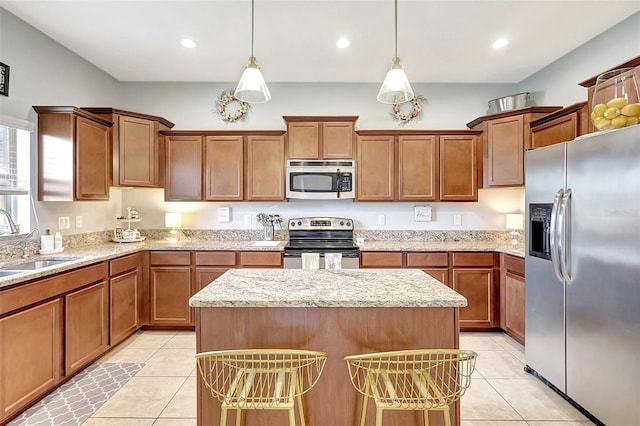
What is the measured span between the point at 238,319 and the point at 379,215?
2.85m

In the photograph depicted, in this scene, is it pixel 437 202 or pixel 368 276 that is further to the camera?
pixel 437 202

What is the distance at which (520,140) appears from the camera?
3.38 m

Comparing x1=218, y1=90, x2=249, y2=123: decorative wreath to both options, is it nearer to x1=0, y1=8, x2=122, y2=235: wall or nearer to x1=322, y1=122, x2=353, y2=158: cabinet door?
x1=322, y1=122, x2=353, y2=158: cabinet door

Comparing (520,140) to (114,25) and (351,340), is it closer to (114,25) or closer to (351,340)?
(351,340)

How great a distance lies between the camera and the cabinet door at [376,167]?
3811mm

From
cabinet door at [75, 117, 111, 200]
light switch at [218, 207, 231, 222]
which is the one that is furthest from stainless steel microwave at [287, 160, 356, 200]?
cabinet door at [75, 117, 111, 200]

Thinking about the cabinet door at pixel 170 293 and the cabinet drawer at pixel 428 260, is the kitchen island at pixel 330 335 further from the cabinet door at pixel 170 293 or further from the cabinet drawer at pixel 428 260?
the cabinet door at pixel 170 293

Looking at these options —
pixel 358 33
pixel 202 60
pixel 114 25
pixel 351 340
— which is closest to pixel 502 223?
pixel 358 33

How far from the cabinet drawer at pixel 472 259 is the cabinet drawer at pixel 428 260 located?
97 mm

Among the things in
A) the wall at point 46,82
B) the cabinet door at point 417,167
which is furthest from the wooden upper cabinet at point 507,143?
the wall at point 46,82

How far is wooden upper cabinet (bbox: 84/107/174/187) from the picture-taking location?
3.43 metres

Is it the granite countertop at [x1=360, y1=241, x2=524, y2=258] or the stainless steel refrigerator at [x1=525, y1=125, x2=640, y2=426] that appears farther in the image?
the granite countertop at [x1=360, y1=241, x2=524, y2=258]

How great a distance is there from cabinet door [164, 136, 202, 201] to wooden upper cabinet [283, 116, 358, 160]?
1.12m

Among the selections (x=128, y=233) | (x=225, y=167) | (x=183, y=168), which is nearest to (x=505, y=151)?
(x=225, y=167)
